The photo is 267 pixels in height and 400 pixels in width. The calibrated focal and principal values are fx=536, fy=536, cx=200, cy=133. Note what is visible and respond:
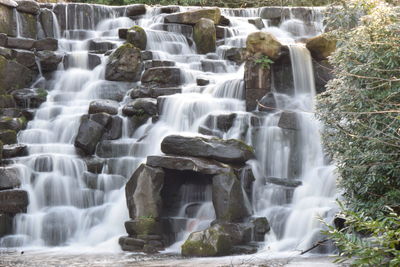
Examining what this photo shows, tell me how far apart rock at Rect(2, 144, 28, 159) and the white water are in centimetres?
21

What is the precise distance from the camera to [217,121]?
15453 mm

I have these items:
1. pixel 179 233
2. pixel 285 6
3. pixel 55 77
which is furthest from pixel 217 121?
pixel 285 6

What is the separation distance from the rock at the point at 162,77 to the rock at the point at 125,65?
0.85m

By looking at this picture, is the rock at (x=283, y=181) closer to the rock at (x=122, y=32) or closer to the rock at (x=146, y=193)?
the rock at (x=146, y=193)

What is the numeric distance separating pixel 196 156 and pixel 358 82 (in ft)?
14.6

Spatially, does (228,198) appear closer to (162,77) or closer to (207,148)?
(207,148)

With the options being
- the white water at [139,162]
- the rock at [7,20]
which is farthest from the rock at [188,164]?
the rock at [7,20]

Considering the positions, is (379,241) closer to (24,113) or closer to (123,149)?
(123,149)

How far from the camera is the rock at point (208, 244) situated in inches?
431

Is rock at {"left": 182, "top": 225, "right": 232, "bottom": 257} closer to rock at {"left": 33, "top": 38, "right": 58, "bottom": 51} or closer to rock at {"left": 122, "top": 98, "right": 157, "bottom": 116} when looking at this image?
rock at {"left": 122, "top": 98, "right": 157, "bottom": 116}

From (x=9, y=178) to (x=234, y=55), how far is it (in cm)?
1005

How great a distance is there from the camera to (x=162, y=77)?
1869 centimetres

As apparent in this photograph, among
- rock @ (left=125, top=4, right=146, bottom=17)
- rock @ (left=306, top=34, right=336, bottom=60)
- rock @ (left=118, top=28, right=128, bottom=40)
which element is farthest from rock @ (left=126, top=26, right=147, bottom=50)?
rock @ (left=306, top=34, right=336, bottom=60)

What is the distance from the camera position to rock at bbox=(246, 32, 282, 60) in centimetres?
1632
